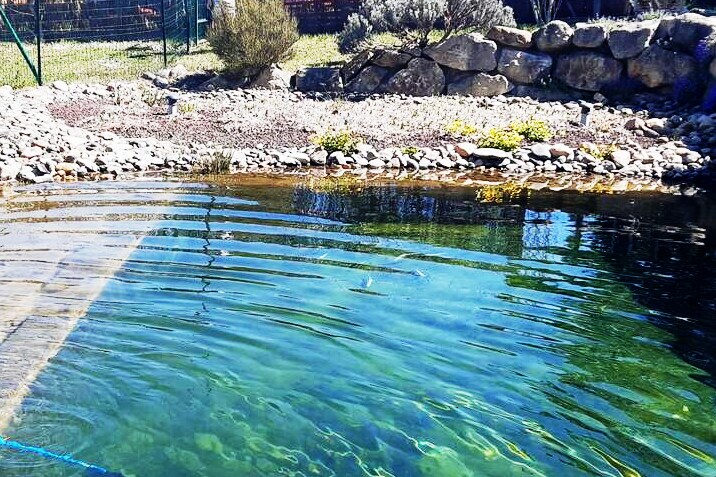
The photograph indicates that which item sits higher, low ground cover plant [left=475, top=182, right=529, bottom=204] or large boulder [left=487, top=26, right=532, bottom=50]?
large boulder [left=487, top=26, right=532, bottom=50]

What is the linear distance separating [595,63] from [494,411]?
12708 millimetres

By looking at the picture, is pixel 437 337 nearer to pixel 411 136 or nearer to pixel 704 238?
pixel 704 238

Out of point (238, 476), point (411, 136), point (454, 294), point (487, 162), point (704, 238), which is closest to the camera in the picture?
point (238, 476)

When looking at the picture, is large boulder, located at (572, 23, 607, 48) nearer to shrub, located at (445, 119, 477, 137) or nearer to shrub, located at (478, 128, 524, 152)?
shrub, located at (445, 119, 477, 137)

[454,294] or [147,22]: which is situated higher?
[147,22]

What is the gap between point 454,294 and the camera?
221 inches

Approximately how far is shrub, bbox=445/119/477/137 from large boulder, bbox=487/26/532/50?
3238 mm

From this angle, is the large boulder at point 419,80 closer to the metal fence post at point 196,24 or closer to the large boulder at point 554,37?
the large boulder at point 554,37

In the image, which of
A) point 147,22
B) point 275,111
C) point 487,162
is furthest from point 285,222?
point 147,22

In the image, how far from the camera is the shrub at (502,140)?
11961 mm

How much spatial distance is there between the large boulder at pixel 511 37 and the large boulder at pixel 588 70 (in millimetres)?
839

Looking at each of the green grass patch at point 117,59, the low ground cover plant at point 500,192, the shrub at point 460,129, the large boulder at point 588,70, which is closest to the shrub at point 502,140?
the shrub at point 460,129

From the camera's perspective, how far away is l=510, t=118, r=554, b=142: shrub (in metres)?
12.5

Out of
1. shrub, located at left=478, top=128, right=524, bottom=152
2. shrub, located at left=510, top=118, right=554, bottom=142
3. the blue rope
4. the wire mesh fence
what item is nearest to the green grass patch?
the wire mesh fence
